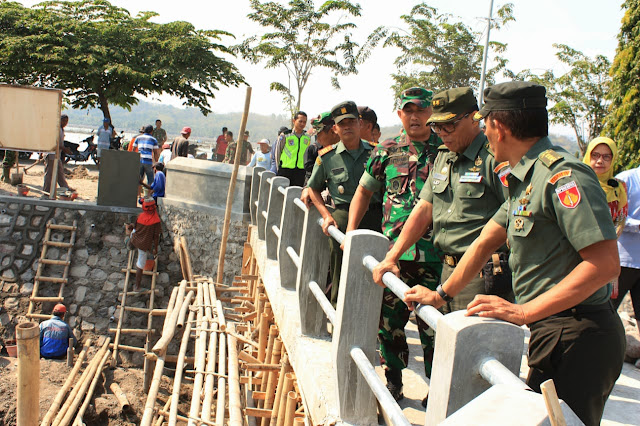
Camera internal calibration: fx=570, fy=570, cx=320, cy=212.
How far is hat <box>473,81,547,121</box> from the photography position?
6.66ft

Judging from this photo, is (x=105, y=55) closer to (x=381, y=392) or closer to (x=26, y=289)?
(x=26, y=289)

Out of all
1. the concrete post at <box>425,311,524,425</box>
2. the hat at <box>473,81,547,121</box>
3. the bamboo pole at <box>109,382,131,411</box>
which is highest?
the hat at <box>473,81,547,121</box>

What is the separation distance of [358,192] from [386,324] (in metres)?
0.91

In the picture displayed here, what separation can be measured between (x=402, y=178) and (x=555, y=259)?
1.80m

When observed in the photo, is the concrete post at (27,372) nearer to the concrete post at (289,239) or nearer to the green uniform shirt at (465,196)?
the concrete post at (289,239)

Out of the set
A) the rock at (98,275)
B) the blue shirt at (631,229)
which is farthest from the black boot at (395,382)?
the rock at (98,275)

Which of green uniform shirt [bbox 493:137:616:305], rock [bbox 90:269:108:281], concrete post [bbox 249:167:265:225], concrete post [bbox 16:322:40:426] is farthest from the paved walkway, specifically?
rock [bbox 90:269:108:281]

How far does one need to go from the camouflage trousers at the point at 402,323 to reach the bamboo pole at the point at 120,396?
6619 millimetres

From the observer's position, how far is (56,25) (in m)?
21.5

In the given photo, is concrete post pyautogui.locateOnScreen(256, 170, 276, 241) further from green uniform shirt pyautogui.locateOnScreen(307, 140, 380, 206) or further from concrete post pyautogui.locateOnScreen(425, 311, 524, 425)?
concrete post pyautogui.locateOnScreen(425, 311, 524, 425)

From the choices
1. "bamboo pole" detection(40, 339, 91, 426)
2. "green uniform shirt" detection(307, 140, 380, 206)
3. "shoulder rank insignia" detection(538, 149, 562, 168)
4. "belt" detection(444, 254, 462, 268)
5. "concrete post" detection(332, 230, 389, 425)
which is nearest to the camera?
"shoulder rank insignia" detection(538, 149, 562, 168)

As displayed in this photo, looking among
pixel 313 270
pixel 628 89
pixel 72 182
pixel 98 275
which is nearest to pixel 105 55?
pixel 72 182

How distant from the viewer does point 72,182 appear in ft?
52.6

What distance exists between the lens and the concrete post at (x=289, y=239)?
497 cm
